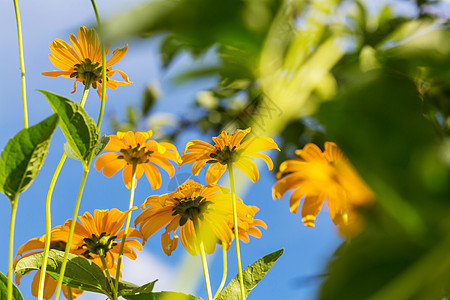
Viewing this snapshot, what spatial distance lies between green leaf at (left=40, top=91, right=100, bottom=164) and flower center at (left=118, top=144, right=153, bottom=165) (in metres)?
0.18

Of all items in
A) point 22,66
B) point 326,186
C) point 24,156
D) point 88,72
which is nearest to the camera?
point 326,186

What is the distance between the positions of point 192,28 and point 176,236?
471mm

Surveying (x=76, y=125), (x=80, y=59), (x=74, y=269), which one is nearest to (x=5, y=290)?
(x=74, y=269)

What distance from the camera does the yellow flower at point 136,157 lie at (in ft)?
1.77

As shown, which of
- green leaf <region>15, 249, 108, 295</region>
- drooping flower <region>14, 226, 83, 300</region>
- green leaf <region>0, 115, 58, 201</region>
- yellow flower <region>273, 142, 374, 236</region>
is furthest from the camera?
drooping flower <region>14, 226, 83, 300</region>

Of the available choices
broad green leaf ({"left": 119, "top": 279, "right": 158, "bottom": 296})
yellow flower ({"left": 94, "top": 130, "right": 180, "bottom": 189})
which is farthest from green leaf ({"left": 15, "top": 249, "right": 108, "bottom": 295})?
yellow flower ({"left": 94, "top": 130, "right": 180, "bottom": 189})

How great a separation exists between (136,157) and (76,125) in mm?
209

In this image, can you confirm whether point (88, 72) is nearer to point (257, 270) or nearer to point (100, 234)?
point (100, 234)

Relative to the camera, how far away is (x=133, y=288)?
1.59 ft

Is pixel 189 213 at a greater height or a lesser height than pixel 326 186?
greater

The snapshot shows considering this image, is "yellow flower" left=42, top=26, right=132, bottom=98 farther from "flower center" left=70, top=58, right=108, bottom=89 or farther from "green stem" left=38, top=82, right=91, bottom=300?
"green stem" left=38, top=82, right=91, bottom=300

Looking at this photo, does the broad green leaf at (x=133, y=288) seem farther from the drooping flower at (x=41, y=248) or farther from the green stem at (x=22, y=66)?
the green stem at (x=22, y=66)

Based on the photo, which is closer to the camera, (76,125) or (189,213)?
(76,125)

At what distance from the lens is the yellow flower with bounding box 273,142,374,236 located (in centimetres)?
10
